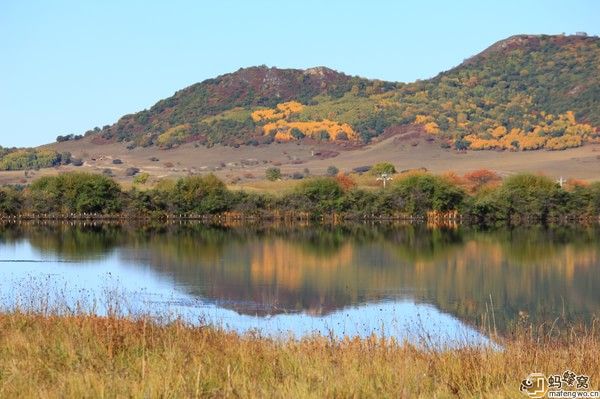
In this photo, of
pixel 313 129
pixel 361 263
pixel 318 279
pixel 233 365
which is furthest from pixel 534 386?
pixel 313 129

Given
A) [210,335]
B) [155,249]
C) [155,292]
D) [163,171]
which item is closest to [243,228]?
[155,249]

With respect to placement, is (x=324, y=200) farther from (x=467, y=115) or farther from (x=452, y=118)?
(x=467, y=115)

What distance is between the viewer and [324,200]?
8088cm

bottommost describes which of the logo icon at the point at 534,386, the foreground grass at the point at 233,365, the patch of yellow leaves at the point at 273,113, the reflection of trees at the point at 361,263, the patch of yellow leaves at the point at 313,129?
the reflection of trees at the point at 361,263

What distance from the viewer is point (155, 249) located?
43438 millimetres

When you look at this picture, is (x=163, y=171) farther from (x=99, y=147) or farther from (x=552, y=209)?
(x=552, y=209)

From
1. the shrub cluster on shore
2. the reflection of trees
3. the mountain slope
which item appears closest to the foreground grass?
the reflection of trees

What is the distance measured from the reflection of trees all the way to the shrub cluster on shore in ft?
45.1

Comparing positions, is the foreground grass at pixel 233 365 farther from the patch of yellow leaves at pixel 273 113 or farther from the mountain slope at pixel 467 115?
the patch of yellow leaves at pixel 273 113

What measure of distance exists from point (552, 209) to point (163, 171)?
7305 centimetres

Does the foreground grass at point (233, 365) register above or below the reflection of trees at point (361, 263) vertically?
above

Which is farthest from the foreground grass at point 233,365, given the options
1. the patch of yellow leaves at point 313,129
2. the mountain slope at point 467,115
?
the patch of yellow leaves at point 313,129

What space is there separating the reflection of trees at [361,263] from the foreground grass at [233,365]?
10343 millimetres

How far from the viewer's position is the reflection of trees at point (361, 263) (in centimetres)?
2588
